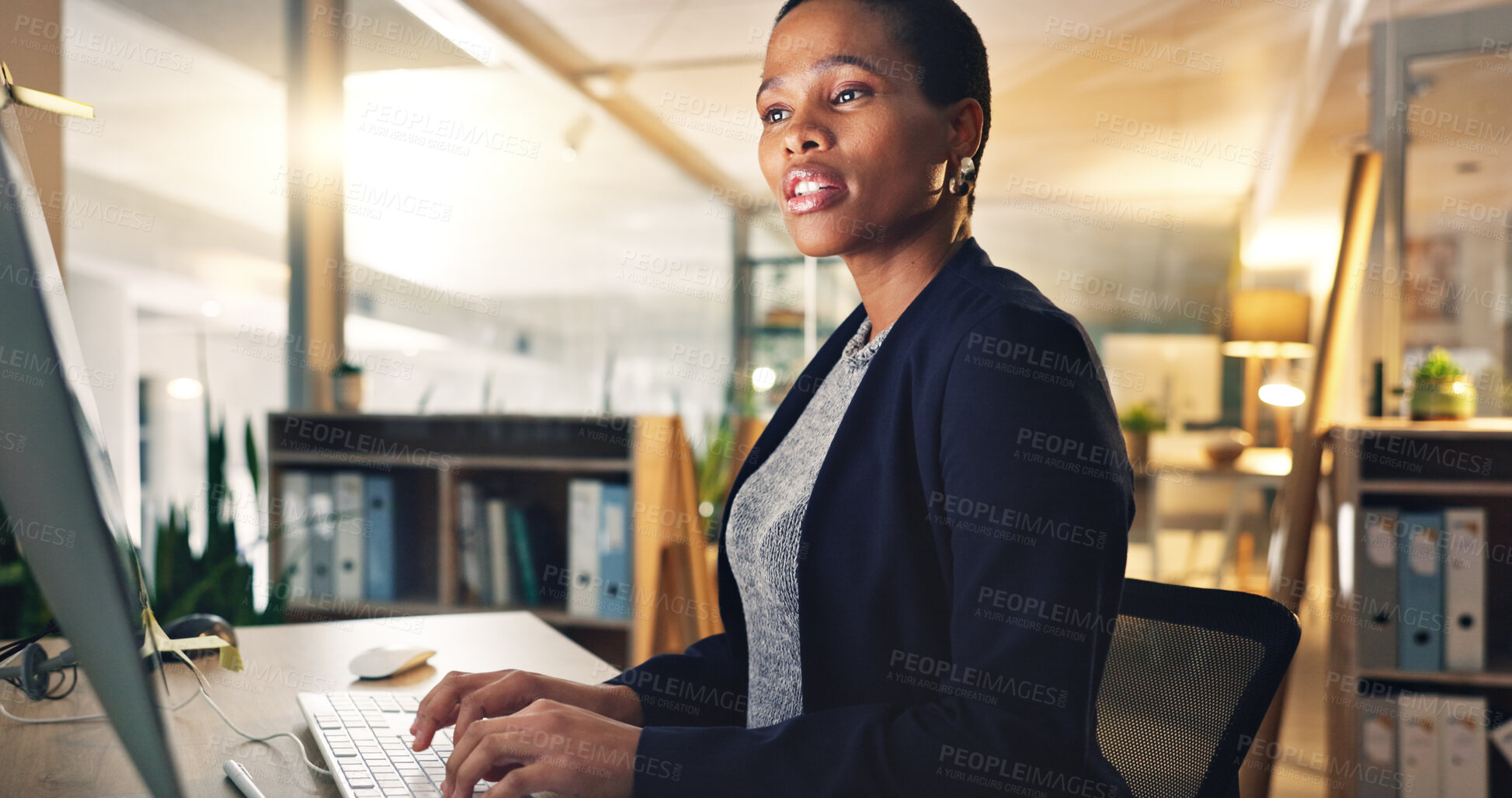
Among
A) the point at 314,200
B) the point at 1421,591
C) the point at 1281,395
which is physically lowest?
the point at 1421,591

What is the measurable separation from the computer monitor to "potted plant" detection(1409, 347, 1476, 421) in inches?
127

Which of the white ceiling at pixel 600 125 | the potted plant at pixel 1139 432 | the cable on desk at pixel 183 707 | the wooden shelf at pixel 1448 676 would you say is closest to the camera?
the cable on desk at pixel 183 707

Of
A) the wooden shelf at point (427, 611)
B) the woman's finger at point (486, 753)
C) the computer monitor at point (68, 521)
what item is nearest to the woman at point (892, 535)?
the woman's finger at point (486, 753)

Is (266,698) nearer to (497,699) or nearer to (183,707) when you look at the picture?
(183,707)

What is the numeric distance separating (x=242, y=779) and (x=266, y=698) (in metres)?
0.31

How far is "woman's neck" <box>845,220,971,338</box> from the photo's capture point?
0.98 m

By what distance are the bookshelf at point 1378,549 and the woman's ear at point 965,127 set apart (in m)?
2.24

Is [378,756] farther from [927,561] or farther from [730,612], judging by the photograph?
[927,561]

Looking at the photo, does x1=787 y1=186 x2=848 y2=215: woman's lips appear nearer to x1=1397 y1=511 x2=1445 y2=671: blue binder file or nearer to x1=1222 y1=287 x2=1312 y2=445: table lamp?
x1=1397 y1=511 x2=1445 y2=671: blue binder file

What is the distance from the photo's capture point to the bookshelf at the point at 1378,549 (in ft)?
8.82

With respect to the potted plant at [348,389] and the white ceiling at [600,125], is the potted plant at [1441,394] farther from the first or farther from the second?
the potted plant at [348,389]

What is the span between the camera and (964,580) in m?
0.71

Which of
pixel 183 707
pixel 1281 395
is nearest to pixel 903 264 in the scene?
pixel 183 707

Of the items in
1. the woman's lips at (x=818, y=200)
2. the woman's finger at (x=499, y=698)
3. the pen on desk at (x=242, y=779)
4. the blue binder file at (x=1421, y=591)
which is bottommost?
the blue binder file at (x=1421, y=591)
